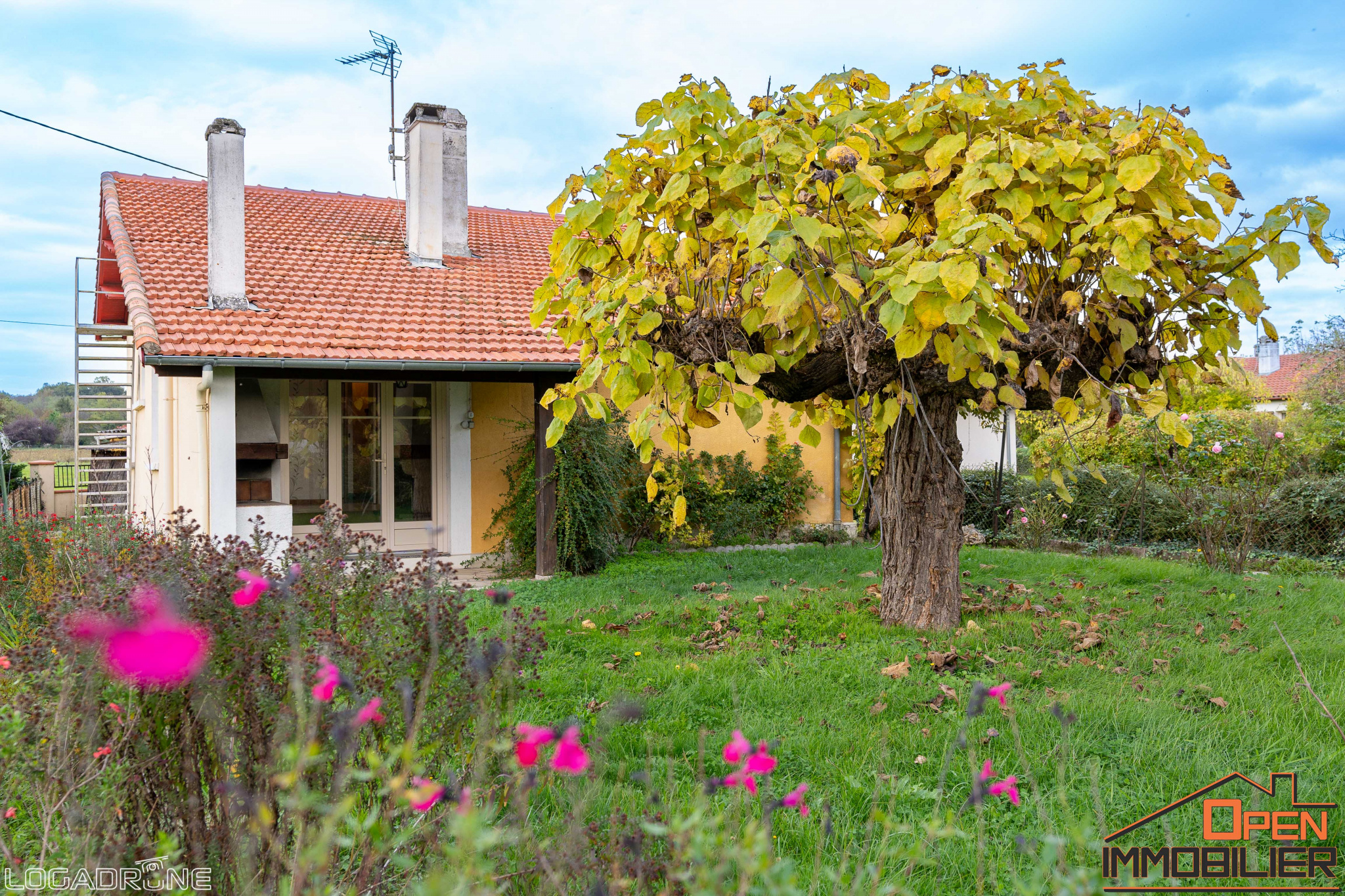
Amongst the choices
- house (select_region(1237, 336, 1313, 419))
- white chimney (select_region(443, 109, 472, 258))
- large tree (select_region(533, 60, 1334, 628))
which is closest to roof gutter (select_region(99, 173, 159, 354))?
white chimney (select_region(443, 109, 472, 258))

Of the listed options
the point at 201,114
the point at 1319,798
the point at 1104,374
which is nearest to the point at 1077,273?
the point at 1104,374

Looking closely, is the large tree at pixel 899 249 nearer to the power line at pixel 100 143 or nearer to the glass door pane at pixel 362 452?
the glass door pane at pixel 362 452

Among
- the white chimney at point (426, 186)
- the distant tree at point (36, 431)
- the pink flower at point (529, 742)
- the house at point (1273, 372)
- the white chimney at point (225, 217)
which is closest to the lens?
the pink flower at point (529, 742)

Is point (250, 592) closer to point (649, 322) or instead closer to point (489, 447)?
point (649, 322)

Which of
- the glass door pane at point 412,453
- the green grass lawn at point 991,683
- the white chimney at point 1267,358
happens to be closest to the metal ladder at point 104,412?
the glass door pane at point 412,453

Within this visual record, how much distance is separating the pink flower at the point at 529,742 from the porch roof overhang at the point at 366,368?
304 inches

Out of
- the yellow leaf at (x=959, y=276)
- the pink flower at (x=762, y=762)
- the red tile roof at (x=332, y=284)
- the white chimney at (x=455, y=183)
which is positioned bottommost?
the pink flower at (x=762, y=762)

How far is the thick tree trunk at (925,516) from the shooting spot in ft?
17.5

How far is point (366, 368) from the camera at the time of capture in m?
8.62

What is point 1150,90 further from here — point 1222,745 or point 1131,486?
point 1131,486

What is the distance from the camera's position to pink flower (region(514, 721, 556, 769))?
1.10m

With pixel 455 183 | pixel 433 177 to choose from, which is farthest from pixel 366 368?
pixel 455 183

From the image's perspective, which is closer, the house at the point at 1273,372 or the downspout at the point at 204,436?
the downspout at the point at 204,436

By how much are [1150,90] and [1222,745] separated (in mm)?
3184
